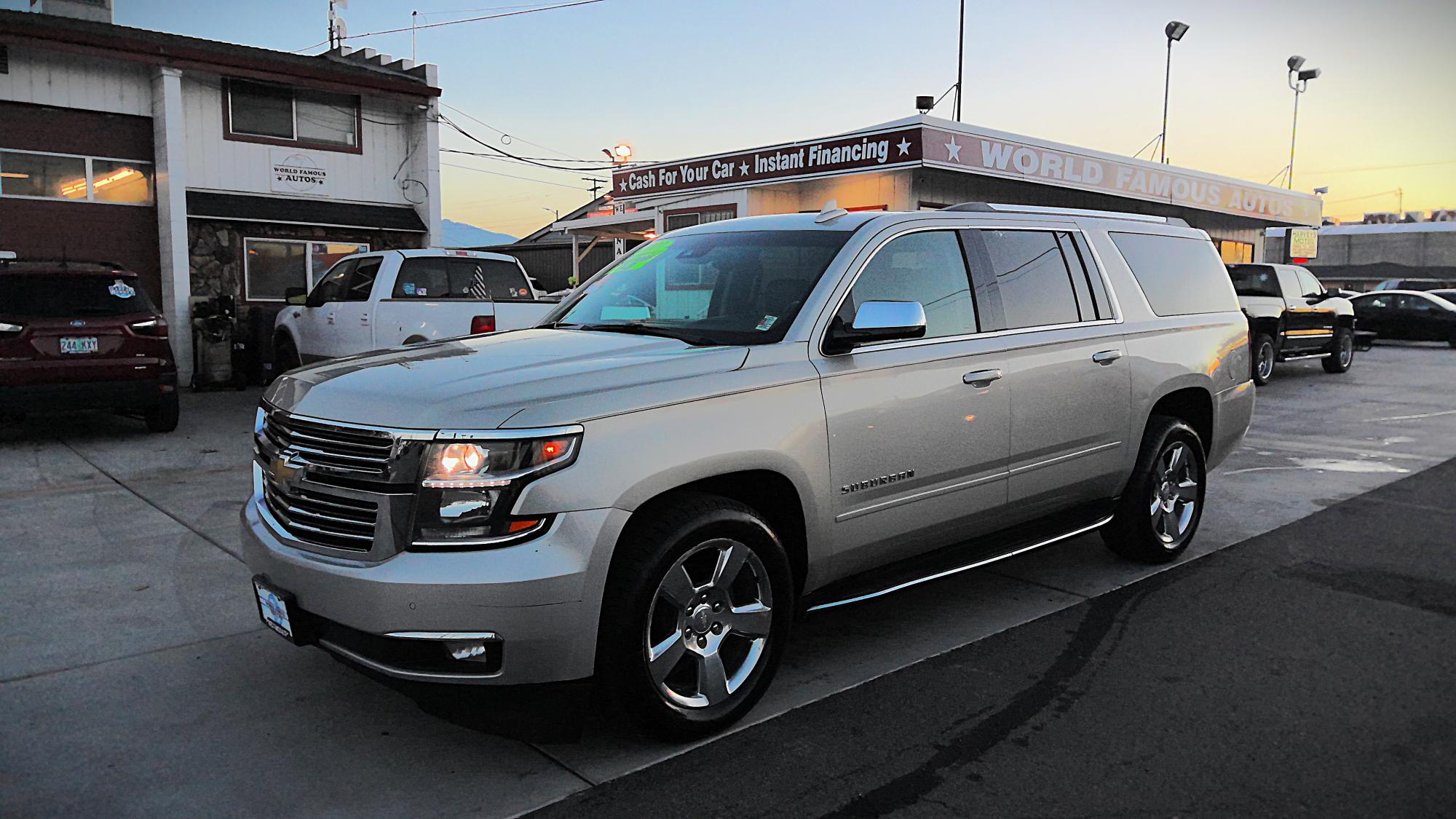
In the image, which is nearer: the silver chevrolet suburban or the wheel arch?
the silver chevrolet suburban

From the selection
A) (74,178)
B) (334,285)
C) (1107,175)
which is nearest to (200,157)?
(74,178)

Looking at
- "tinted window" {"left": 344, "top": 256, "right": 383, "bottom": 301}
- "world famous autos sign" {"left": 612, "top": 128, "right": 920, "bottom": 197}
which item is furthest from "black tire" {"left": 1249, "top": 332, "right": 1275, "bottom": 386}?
"tinted window" {"left": 344, "top": 256, "right": 383, "bottom": 301}

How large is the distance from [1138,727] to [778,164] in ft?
53.3

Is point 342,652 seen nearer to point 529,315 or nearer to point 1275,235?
point 529,315

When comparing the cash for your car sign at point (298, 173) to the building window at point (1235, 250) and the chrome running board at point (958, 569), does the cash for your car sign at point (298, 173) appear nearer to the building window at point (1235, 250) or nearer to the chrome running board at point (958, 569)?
the chrome running board at point (958, 569)

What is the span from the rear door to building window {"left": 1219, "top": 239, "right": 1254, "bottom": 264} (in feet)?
83.7

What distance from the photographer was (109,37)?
49.5 feet

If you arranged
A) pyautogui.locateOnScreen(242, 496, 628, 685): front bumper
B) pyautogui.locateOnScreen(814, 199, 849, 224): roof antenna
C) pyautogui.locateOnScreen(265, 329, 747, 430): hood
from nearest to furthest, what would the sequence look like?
pyautogui.locateOnScreen(242, 496, 628, 685): front bumper, pyautogui.locateOnScreen(265, 329, 747, 430): hood, pyautogui.locateOnScreen(814, 199, 849, 224): roof antenna

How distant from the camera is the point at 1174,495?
5863 millimetres

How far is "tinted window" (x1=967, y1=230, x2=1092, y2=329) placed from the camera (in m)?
4.85

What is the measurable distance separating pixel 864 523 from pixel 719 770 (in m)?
1.16

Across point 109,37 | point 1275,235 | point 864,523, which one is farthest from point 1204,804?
point 1275,235

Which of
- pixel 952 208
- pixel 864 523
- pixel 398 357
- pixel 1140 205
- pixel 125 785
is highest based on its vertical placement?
pixel 1140 205

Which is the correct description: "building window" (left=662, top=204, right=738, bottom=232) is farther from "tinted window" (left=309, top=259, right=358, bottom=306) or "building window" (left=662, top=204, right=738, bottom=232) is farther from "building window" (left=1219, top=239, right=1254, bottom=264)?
"building window" (left=1219, top=239, right=1254, bottom=264)
